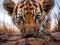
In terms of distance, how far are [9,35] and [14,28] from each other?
0.28 m

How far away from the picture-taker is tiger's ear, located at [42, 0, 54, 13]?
409 centimetres

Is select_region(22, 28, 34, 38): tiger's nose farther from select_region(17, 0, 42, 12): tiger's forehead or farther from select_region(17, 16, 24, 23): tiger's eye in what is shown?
select_region(17, 0, 42, 12): tiger's forehead

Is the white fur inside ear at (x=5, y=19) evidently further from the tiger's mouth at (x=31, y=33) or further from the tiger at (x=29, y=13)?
the tiger's mouth at (x=31, y=33)

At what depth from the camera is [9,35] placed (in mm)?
4016

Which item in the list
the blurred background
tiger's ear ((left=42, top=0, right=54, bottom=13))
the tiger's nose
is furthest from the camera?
the blurred background

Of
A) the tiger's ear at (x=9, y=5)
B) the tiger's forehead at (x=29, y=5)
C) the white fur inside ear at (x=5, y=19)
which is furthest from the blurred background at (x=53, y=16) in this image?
the tiger's forehead at (x=29, y=5)

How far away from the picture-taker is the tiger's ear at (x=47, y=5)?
4094 millimetres

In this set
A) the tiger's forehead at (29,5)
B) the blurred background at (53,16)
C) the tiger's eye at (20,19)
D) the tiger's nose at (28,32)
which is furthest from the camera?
the blurred background at (53,16)

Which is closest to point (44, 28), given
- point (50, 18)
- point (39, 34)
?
point (50, 18)

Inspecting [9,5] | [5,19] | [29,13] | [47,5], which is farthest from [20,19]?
[5,19]

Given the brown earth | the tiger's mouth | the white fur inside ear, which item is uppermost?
the white fur inside ear

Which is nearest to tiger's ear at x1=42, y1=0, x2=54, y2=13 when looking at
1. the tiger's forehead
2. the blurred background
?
the tiger's forehead

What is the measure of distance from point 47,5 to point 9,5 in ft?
1.71

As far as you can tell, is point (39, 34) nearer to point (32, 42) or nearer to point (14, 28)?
point (32, 42)
